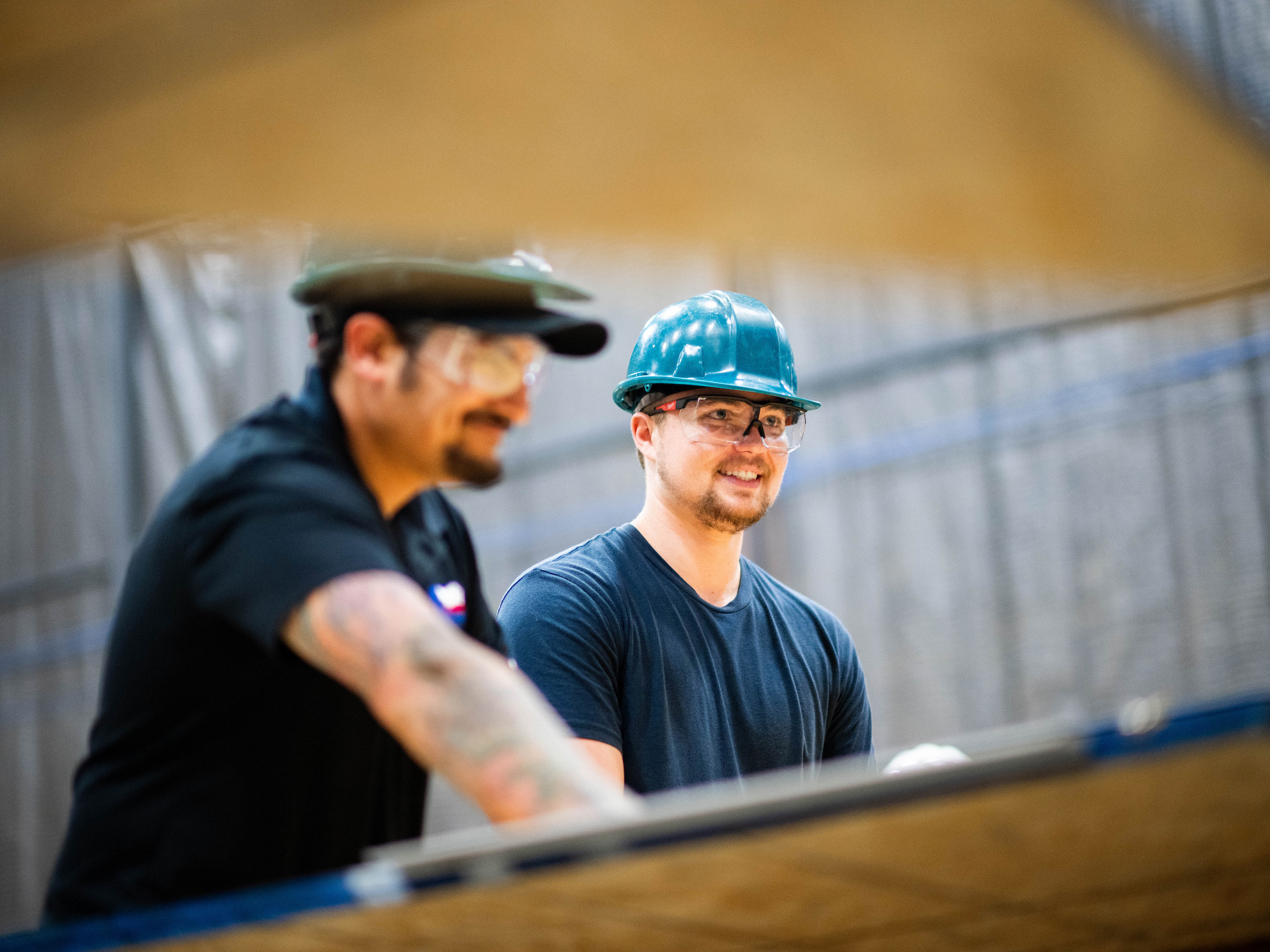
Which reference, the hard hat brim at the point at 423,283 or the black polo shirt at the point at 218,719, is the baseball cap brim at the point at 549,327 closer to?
the hard hat brim at the point at 423,283

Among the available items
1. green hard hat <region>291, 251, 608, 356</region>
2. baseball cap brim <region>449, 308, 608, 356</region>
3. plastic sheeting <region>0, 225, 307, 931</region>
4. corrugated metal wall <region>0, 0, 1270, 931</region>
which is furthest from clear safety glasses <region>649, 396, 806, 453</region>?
plastic sheeting <region>0, 225, 307, 931</region>

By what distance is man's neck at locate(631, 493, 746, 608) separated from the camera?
2807 millimetres

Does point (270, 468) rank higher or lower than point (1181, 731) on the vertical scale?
higher

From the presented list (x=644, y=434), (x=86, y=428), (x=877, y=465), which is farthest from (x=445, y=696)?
(x=86, y=428)

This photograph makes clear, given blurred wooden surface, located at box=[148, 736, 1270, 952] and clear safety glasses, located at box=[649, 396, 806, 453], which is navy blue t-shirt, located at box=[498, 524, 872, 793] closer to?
clear safety glasses, located at box=[649, 396, 806, 453]

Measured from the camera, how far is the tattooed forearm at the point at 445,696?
55.2 inches

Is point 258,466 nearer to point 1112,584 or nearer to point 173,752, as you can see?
point 173,752

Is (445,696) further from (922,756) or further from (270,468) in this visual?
(922,756)

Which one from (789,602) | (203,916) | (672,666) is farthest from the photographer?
(789,602)

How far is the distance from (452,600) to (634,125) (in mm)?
1033

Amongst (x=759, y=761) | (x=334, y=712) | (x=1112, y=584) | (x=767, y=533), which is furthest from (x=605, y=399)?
(x=334, y=712)

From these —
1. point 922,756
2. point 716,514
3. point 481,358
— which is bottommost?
point 922,756

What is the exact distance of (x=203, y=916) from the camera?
45.9 inches

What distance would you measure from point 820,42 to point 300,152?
15.9 inches
